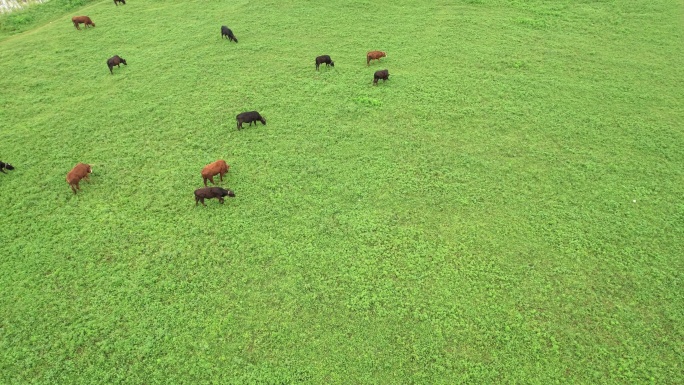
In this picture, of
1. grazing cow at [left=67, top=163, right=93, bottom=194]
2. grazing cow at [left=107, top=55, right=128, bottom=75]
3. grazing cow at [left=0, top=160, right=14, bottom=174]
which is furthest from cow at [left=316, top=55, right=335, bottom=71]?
grazing cow at [left=0, top=160, right=14, bottom=174]

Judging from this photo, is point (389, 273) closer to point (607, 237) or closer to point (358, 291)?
point (358, 291)

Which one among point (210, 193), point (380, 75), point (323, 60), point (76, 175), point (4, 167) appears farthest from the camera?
point (323, 60)

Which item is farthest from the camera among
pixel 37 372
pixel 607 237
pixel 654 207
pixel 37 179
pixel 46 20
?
pixel 46 20

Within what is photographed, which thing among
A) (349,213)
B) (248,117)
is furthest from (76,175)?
(349,213)

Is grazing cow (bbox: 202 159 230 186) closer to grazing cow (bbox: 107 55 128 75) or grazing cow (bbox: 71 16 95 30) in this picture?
grazing cow (bbox: 107 55 128 75)

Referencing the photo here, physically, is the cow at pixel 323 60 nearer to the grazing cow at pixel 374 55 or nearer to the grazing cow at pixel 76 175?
the grazing cow at pixel 374 55

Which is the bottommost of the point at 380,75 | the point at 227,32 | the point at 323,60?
the point at 380,75

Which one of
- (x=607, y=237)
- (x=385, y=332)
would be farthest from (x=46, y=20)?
A: (x=607, y=237)

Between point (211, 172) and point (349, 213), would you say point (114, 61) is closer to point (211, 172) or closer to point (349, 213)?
point (211, 172)

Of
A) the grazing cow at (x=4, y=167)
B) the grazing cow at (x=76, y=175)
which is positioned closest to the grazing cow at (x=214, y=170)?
the grazing cow at (x=76, y=175)
